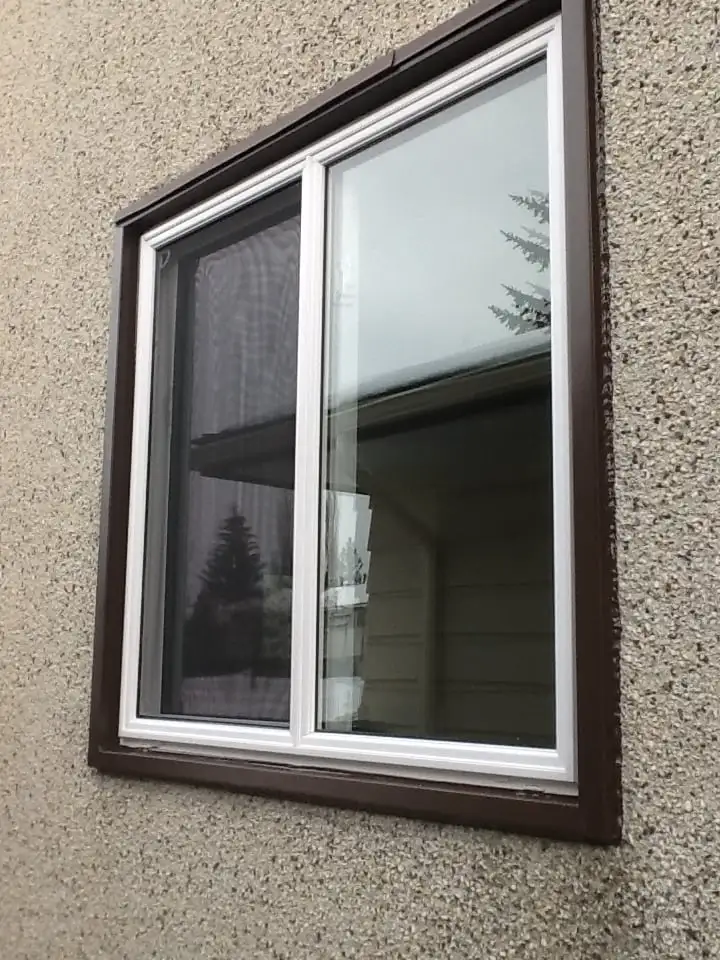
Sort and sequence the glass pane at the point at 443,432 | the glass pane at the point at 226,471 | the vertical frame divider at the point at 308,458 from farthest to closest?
the glass pane at the point at 226,471
the vertical frame divider at the point at 308,458
the glass pane at the point at 443,432

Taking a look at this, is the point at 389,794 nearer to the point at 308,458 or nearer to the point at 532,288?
the point at 308,458

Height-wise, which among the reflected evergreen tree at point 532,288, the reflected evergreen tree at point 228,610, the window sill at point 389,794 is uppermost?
the reflected evergreen tree at point 532,288

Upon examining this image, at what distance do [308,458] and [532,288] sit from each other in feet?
1.35

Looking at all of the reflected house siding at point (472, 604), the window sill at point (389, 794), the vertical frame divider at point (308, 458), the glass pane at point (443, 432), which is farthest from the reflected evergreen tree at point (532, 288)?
the window sill at point (389, 794)

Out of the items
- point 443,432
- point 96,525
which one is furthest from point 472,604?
point 96,525

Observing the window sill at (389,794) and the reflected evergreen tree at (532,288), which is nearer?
the window sill at (389,794)

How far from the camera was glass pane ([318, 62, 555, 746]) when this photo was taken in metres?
1.18

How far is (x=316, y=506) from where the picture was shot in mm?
1402

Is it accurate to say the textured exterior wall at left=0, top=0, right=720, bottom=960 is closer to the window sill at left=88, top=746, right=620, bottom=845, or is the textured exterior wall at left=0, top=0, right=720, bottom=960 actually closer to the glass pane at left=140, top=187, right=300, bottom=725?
the window sill at left=88, top=746, right=620, bottom=845

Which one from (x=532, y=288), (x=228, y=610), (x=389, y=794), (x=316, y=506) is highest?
(x=532, y=288)

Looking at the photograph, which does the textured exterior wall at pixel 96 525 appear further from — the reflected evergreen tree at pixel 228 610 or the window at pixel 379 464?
the reflected evergreen tree at pixel 228 610

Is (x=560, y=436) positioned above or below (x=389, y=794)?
above

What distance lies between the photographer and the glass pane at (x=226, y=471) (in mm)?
1487

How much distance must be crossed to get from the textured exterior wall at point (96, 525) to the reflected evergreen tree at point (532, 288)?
14cm
